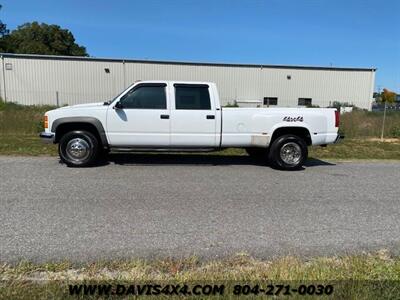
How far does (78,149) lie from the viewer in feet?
26.7

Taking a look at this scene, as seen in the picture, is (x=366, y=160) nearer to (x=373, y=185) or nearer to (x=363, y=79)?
(x=373, y=185)

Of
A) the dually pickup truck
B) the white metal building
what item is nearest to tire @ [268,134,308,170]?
the dually pickup truck

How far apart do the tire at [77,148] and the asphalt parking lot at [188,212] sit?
0.99ft

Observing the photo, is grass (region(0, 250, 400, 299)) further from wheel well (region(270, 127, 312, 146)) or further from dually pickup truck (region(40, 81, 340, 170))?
wheel well (region(270, 127, 312, 146))

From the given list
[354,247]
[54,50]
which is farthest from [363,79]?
[54,50]

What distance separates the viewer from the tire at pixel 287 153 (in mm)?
8578

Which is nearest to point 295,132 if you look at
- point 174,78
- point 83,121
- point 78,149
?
point 83,121

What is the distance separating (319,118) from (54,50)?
2931 inches

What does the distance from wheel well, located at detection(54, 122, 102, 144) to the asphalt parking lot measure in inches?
27.9

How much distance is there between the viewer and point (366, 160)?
10617 mm

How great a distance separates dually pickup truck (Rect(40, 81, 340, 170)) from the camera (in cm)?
816

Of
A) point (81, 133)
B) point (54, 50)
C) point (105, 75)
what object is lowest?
point (81, 133)

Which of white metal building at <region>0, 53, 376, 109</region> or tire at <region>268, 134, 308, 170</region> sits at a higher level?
white metal building at <region>0, 53, 376, 109</region>

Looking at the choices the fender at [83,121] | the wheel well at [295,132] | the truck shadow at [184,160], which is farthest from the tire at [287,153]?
the fender at [83,121]
